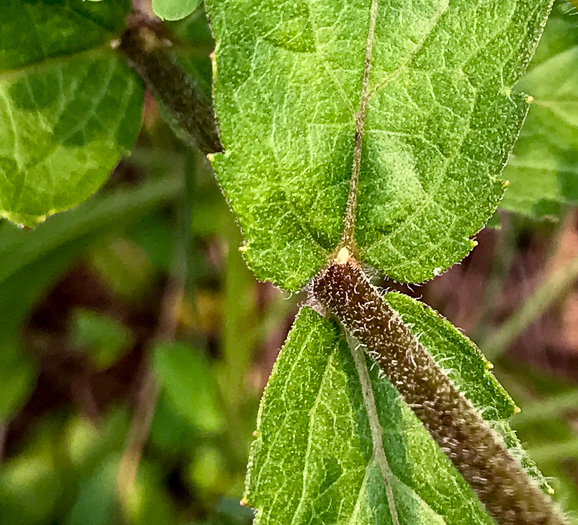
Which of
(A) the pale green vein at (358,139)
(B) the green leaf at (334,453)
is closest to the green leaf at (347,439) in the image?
(B) the green leaf at (334,453)

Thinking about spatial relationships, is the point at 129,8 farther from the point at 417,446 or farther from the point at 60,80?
the point at 417,446

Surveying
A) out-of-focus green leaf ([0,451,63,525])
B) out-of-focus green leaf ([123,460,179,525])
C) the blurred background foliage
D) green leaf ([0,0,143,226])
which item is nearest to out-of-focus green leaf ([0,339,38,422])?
the blurred background foliage

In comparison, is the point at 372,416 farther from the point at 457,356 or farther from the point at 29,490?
the point at 29,490

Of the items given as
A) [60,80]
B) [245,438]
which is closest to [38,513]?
[245,438]

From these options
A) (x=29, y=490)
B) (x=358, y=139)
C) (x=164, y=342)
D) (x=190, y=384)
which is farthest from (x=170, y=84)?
(x=29, y=490)

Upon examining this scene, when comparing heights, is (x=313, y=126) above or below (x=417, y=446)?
above

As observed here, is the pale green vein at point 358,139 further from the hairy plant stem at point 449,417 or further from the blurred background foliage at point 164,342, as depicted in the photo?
the blurred background foliage at point 164,342

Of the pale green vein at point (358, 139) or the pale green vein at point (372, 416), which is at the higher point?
the pale green vein at point (358, 139)
